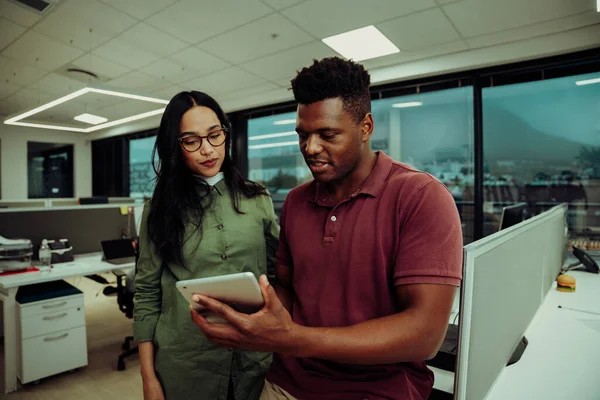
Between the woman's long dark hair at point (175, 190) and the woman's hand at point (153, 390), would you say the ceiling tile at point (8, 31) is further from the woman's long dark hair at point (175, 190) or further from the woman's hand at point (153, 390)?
the woman's hand at point (153, 390)

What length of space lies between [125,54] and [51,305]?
2.66 m

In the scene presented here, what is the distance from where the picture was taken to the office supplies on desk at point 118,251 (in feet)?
9.74

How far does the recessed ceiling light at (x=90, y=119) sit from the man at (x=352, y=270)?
7243 mm

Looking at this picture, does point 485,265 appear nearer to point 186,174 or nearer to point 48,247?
point 186,174

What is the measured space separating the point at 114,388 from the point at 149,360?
1.64 metres

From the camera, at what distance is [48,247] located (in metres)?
2.86

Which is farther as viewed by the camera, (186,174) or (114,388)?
(114,388)

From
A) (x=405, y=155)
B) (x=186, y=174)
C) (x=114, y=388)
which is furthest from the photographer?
(x=405, y=155)

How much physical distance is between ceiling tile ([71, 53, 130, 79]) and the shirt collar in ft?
13.1

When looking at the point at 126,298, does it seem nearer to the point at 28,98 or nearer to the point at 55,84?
the point at 55,84

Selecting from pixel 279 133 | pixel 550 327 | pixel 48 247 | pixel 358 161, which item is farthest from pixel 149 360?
pixel 279 133

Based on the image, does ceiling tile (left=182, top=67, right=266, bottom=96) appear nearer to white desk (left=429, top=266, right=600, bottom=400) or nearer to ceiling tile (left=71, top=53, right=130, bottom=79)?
ceiling tile (left=71, top=53, right=130, bottom=79)

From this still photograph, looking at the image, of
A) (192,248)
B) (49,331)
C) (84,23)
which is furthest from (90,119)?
(192,248)

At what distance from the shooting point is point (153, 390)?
106cm
